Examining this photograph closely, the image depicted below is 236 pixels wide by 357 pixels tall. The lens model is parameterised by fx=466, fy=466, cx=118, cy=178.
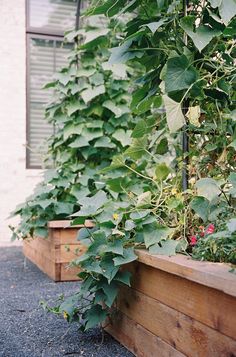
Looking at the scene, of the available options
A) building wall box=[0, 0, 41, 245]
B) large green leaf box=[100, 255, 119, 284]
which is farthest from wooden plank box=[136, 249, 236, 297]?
building wall box=[0, 0, 41, 245]

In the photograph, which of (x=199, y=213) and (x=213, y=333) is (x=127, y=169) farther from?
(x=213, y=333)

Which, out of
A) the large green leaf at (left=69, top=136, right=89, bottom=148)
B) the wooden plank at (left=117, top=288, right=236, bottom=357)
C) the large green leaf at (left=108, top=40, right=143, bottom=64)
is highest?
the large green leaf at (left=108, top=40, right=143, bottom=64)

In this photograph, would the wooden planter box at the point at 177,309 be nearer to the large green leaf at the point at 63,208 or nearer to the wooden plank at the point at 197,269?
the wooden plank at the point at 197,269

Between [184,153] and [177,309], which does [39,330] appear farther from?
[184,153]

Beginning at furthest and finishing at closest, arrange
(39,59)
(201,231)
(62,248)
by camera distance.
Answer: (39,59), (62,248), (201,231)

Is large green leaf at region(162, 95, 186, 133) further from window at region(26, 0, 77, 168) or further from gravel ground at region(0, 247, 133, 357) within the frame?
window at region(26, 0, 77, 168)

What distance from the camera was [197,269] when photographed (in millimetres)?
1229

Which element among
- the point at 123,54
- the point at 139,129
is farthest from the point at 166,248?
the point at 123,54

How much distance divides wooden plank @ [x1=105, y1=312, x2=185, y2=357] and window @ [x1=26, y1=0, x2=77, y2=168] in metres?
3.52

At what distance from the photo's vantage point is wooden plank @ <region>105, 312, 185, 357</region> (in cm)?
144

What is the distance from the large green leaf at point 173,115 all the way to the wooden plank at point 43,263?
1.72 m

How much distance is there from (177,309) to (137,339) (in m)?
0.32

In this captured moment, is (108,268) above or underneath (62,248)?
above

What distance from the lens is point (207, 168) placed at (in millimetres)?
1705
